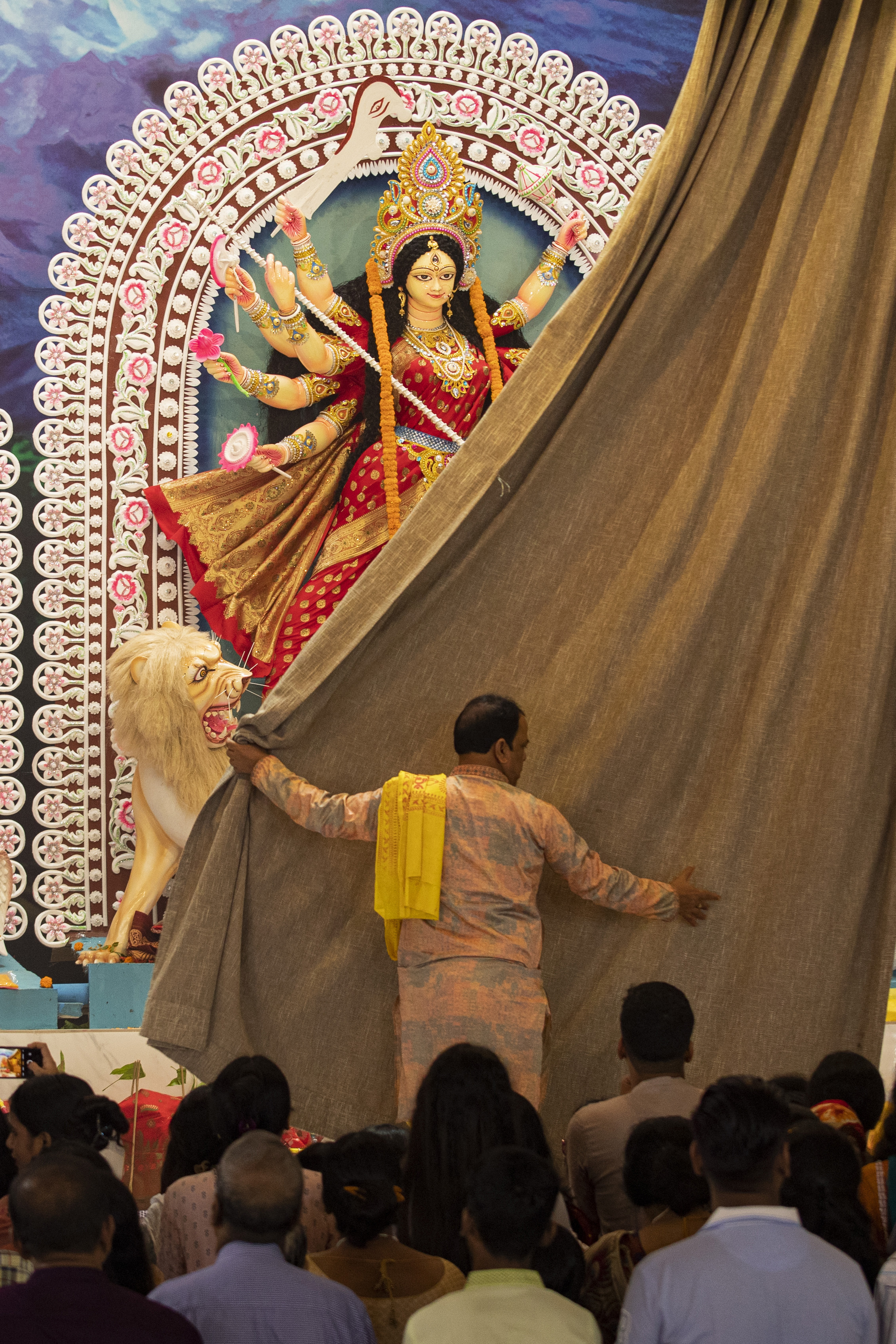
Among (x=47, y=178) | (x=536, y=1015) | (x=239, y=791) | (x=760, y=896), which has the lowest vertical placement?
(x=536, y=1015)

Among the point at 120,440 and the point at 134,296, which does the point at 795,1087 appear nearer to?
the point at 120,440

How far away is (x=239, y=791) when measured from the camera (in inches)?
140

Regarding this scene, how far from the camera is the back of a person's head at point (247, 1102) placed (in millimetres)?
2539

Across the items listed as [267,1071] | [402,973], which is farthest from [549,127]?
[267,1071]

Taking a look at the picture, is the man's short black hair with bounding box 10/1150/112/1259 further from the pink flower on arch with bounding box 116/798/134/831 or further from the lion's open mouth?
the pink flower on arch with bounding box 116/798/134/831

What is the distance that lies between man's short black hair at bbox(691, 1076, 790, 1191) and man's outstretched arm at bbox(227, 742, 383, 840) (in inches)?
60.3

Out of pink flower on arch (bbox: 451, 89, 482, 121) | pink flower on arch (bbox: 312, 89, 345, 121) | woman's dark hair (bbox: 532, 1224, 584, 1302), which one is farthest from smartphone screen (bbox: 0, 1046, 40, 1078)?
pink flower on arch (bbox: 451, 89, 482, 121)

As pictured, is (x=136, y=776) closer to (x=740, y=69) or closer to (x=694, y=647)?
(x=694, y=647)

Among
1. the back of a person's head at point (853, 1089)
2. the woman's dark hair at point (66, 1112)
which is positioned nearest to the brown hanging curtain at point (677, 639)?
the back of a person's head at point (853, 1089)

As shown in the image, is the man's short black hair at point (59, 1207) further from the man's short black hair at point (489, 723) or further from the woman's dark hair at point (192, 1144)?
the man's short black hair at point (489, 723)

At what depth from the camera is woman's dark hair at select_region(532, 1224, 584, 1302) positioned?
2.03 meters

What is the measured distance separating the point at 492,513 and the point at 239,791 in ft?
3.10

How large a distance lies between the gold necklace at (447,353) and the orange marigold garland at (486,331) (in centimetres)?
7

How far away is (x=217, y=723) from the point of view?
555 centimetres
